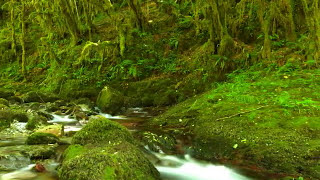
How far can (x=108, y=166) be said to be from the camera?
3830 millimetres

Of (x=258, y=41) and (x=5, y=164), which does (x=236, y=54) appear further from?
(x=5, y=164)

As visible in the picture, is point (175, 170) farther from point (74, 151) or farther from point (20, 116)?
point (20, 116)

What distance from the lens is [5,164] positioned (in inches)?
186

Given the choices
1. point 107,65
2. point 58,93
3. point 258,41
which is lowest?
point 58,93

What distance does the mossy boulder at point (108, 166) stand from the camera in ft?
12.3

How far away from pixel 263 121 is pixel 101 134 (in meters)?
3.02

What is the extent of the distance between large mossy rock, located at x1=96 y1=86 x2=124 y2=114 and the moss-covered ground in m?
2.61

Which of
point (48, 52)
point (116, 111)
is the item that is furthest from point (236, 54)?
point (48, 52)

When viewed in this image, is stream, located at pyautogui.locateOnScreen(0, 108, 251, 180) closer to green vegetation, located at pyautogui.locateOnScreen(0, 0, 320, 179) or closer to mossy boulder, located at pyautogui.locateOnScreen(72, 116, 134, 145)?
green vegetation, located at pyautogui.locateOnScreen(0, 0, 320, 179)

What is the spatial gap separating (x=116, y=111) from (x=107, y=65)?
4.04m

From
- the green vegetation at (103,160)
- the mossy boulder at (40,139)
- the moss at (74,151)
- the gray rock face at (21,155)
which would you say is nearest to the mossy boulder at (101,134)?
the green vegetation at (103,160)

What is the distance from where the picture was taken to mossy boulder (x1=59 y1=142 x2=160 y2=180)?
3.73 m

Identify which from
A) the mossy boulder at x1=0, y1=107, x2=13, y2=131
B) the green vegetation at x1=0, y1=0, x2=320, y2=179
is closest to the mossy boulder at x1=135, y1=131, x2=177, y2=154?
the green vegetation at x1=0, y1=0, x2=320, y2=179

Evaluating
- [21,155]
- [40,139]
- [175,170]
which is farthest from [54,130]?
[175,170]
